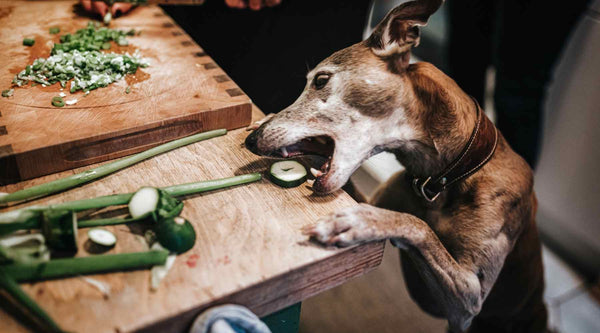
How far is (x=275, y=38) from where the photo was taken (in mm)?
1825

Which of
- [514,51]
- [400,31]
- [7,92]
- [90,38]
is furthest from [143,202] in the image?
[514,51]

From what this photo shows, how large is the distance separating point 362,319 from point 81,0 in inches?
88.7

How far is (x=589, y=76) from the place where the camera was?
7.61ft

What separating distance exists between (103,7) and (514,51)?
84.7 inches

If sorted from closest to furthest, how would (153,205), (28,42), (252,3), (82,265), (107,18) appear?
1. (82,265)
2. (153,205)
3. (28,42)
4. (252,3)
5. (107,18)

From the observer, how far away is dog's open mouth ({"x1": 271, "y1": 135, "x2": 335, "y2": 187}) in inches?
50.5

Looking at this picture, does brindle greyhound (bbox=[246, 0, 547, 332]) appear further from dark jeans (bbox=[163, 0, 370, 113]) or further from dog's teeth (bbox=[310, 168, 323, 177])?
dark jeans (bbox=[163, 0, 370, 113])

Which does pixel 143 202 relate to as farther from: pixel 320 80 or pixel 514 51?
pixel 514 51

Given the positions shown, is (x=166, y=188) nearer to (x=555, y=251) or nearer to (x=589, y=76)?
(x=589, y=76)

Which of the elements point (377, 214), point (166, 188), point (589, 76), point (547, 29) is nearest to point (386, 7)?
point (547, 29)

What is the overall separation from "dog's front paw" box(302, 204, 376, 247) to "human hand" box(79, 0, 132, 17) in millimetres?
1612

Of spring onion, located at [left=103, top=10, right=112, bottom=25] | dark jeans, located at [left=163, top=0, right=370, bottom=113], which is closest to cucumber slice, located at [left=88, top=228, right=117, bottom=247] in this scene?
dark jeans, located at [left=163, top=0, right=370, bottom=113]

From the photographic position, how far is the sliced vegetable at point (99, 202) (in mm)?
966

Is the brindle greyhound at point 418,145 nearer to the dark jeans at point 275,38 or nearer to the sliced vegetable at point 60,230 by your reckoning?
the dark jeans at point 275,38
